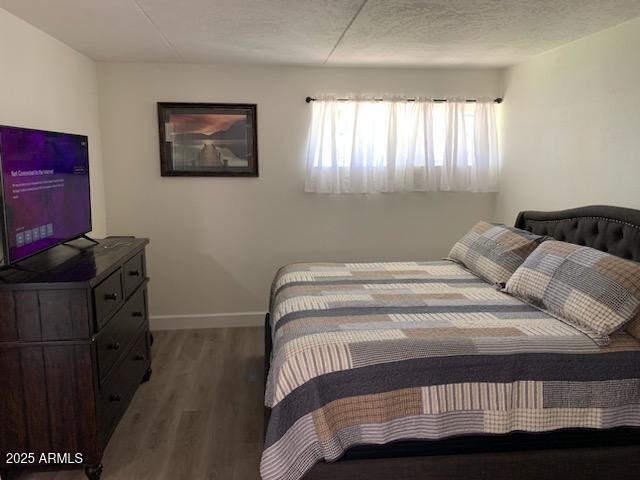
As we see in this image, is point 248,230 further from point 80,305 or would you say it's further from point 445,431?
point 445,431

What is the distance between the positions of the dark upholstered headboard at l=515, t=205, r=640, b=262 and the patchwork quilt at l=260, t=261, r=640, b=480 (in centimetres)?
76

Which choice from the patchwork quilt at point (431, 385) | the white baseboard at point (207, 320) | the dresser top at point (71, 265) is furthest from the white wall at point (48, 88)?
the patchwork quilt at point (431, 385)

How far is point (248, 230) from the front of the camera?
14.9 feet

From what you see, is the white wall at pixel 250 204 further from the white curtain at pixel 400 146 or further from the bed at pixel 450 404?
the bed at pixel 450 404

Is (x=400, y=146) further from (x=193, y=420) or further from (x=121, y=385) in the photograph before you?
(x=121, y=385)

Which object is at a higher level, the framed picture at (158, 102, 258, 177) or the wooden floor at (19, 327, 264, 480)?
the framed picture at (158, 102, 258, 177)

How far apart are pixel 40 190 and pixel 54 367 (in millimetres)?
873

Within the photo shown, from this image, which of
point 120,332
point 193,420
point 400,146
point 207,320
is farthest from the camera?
point 207,320

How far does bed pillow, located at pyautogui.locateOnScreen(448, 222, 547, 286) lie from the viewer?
10.5 ft

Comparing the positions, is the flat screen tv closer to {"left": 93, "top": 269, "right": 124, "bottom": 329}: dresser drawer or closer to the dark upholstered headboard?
{"left": 93, "top": 269, "right": 124, "bottom": 329}: dresser drawer

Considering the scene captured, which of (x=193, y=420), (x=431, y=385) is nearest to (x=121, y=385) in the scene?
(x=193, y=420)

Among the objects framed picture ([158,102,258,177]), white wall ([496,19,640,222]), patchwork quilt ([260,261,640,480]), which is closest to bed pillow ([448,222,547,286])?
white wall ([496,19,640,222])

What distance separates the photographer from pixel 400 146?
4492 millimetres

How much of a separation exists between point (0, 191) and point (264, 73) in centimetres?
261
